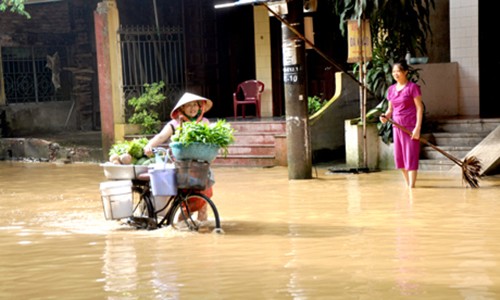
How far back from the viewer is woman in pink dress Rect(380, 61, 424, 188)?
11.6 meters

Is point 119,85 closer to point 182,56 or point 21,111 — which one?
point 182,56

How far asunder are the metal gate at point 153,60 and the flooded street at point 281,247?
20.4ft

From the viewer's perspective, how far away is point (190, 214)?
895 cm

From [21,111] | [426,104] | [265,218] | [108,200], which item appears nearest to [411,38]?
[426,104]

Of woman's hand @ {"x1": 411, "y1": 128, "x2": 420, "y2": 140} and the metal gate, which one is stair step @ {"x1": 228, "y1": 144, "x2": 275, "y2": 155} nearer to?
the metal gate

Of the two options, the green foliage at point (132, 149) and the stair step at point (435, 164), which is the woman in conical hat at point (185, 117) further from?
the stair step at point (435, 164)

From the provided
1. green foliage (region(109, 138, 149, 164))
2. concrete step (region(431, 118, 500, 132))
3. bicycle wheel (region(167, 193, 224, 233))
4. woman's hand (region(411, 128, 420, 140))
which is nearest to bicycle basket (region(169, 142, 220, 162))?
bicycle wheel (region(167, 193, 224, 233))

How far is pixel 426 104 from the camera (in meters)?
15.6

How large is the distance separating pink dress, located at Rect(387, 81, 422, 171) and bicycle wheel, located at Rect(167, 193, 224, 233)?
3583 mm

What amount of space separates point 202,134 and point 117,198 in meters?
1.24

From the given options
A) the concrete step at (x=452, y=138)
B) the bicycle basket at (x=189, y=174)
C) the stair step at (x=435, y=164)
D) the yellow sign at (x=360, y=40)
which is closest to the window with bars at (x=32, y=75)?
the yellow sign at (x=360, y=40)

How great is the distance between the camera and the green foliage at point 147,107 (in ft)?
58.1

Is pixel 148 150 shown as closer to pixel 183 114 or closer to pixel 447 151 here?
pixel 183 114

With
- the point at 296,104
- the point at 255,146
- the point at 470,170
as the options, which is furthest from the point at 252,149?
the point at 470,170
